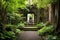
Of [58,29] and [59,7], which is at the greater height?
[59,7]

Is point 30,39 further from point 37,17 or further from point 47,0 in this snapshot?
point 37,17

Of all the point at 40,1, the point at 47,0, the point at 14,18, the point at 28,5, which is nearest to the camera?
the point at 47,0

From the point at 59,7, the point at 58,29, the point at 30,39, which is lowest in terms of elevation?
the point at 30,39

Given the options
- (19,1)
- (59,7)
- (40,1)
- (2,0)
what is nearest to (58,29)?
(59,7)

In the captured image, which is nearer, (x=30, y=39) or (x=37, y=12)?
(x=30, y=39)

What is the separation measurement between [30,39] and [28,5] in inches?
471

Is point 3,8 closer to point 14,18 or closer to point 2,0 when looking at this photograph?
point 2,0

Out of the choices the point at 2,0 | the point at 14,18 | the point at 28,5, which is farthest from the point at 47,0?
the point at 28,5

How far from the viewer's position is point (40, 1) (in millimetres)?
13477

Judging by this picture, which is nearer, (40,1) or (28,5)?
(40,1)

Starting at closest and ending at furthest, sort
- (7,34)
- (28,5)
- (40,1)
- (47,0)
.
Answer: (7,34) → (47,0) → (40,1) → (28,5)

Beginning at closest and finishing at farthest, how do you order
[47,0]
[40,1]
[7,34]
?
[7,34] < [47,0] < [40,1]

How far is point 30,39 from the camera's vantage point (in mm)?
14414

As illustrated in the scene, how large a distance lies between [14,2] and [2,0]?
2.89ft
